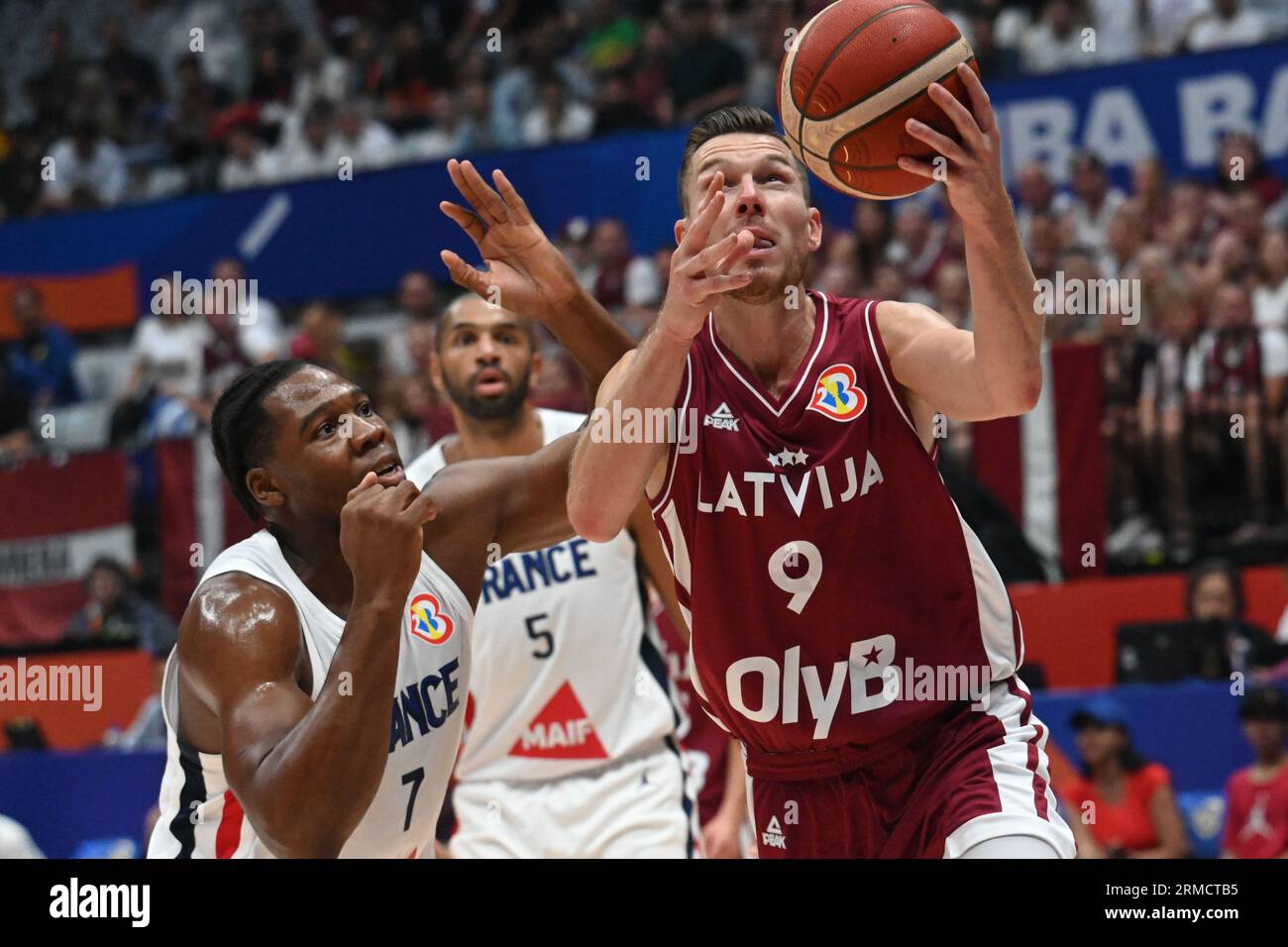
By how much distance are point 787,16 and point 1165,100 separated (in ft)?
10.7

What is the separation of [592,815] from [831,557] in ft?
7.87

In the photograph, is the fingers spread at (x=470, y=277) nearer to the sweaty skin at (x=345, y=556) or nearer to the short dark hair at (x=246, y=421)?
the sweaty skin at (x=345, y=556)

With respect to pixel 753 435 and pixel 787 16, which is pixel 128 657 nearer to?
pixel 787 16

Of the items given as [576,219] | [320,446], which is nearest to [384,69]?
[576,219]

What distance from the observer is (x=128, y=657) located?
11.1 m

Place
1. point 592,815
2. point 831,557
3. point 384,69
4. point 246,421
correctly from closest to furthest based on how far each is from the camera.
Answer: point 831,557 < point 246,421 < point 592,815 < point 384,69

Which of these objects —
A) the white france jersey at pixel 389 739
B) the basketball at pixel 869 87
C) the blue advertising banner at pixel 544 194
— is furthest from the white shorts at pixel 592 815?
the blue advertising banner at pixel 544 194

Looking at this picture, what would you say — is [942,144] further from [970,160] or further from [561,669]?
[561,669]

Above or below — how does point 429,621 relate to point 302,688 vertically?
above

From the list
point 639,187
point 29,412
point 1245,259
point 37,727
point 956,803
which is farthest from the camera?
point 29,412

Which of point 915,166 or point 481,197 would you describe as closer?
point 915,166

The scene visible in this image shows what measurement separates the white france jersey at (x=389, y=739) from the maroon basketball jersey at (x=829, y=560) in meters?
0.75

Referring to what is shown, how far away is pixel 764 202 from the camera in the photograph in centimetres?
428
